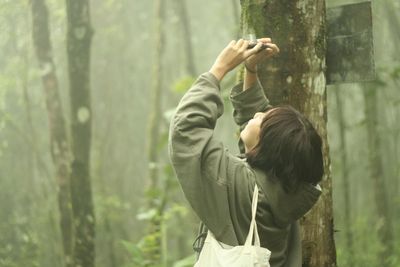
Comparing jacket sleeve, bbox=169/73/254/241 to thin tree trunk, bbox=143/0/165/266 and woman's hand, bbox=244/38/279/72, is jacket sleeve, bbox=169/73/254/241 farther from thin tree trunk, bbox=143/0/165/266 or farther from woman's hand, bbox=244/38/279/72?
thin tree trunk, bbox=143/0/165/266

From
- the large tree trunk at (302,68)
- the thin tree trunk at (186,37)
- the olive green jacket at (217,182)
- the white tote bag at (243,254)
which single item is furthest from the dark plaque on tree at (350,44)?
the thin tree trunk at (186,37)

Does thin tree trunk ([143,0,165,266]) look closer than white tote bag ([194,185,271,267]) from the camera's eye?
No

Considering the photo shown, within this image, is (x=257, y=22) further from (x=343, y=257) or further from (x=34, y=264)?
(x=34, y=264)

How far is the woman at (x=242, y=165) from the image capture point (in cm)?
271

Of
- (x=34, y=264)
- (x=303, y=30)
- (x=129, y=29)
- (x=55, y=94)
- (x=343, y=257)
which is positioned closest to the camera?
(x=303, y=30)

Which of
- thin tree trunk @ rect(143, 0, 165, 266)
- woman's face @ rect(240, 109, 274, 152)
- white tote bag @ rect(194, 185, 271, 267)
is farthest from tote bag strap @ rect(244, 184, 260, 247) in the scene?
thin tree trunk @ rect(143, 0, 165, 266)

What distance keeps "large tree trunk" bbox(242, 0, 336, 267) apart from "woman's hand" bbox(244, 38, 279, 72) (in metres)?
0.18

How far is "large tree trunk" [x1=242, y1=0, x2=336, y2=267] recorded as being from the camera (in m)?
3.45

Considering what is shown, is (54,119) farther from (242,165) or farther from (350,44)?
(242,165)

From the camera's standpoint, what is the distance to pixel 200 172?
2754 millimetres

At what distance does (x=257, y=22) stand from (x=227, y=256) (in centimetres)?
148

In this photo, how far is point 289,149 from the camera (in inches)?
105

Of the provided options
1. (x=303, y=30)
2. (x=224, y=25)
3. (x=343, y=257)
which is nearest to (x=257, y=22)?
(x=303, y=30)

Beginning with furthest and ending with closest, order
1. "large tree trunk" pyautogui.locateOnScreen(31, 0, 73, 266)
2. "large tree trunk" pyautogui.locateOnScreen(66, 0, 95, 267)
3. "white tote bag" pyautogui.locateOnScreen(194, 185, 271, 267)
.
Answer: "large tree trunk" pyautogui.locateOnScreen(31, 0, 73, 266) < "large tree trunk" pyautogui.locateOnScreen(66, 0, 95, 267) < "white tote bag" pyautogui.locateOnScreen(194, 185, 271, 267)
